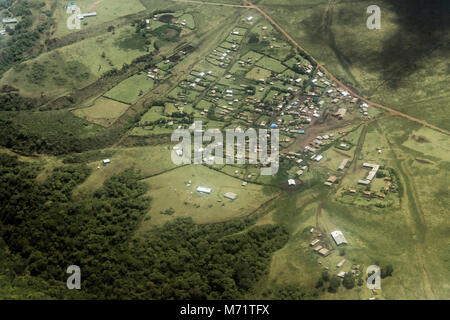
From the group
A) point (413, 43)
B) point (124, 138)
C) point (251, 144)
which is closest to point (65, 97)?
point (124, 138)

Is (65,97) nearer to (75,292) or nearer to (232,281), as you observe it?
(75,292)

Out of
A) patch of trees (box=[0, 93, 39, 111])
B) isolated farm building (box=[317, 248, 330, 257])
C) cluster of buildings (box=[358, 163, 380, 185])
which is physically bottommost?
isolated farm building (box=[317, 248, 330, 257])

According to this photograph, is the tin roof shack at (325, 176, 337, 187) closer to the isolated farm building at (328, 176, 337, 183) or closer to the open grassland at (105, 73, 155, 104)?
the isolated farm building at (328, 176, 337, 183)

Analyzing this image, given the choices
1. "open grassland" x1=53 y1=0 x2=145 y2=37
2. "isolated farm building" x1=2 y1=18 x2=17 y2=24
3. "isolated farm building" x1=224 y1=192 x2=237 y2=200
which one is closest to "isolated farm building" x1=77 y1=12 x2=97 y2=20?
"open grassland" x1=53 y1=0 x2=145 y2=37

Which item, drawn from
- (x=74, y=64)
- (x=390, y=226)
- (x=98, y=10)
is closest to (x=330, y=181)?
(x=390, y=226)

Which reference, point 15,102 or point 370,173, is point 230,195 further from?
point 15,102

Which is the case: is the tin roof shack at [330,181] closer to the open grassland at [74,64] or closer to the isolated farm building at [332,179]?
the isolated farm building at [332,179]
